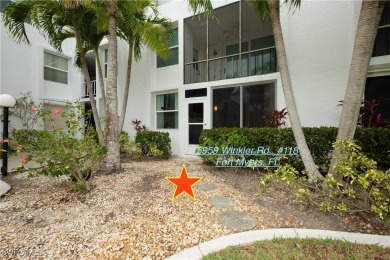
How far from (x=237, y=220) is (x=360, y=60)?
10.7ft

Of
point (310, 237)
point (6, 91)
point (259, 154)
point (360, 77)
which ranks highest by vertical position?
point (6, 91)

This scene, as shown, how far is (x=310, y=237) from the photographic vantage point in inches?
107

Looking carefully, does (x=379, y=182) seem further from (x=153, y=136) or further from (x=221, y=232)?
(x=153, y=136)

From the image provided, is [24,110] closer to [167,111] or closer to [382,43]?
[167,111]

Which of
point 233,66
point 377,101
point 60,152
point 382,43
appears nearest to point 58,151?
point 60,152

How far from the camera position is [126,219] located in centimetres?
312

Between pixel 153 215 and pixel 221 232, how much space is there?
112cm

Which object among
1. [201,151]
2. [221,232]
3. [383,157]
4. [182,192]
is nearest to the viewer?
[221,232]

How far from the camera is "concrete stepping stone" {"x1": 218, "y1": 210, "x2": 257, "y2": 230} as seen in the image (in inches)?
117

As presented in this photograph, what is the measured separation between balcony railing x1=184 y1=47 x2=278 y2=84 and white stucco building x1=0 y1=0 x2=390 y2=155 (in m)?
0.04

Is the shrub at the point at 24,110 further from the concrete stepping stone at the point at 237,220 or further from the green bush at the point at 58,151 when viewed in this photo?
the concrete stepping stone at the point at 237,220

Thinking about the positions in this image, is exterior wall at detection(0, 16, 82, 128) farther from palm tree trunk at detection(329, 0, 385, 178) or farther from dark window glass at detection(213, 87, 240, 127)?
palm tree trunk at detection(329, 0, 385, 178)

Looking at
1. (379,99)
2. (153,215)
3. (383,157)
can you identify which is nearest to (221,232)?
(153,215)

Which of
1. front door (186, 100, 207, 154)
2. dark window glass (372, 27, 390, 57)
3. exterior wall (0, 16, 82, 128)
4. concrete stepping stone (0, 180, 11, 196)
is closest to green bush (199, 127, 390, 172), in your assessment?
front door (186, 100, 207, 154)
